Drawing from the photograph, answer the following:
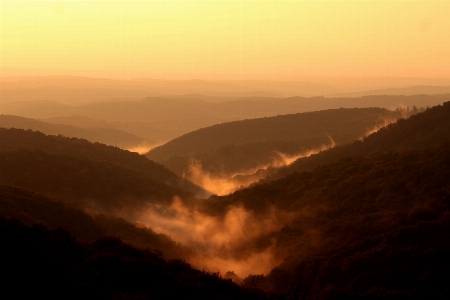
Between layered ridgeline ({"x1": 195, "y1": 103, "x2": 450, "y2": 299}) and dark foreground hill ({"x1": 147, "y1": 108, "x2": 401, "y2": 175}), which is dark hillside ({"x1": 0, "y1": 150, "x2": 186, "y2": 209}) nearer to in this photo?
layered ridgeline ({"x1": 195, "y1": 103, "x2": 450, "y2": 299})

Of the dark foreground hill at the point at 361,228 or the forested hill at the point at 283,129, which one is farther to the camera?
the forested hill at the point at 283,129

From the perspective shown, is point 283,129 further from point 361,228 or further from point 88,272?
point 88,272

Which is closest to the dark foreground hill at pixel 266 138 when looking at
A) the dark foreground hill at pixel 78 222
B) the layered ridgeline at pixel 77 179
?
the layered ridgeline at pixel 77 179

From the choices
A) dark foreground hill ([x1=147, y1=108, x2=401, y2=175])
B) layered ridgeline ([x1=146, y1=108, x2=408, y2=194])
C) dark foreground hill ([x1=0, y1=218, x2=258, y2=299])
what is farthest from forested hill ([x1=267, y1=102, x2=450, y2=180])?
dark foreground hill ([x1=0, y1=218, x2=258, y2=299])

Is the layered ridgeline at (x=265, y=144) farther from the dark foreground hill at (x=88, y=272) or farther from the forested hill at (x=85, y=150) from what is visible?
the dark foreground hill at (x=88, y=272)

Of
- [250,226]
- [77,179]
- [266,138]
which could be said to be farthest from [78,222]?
[266,138]

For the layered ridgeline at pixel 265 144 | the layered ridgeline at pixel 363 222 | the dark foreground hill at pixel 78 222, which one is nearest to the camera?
the layered ridgeline at pixel 363 222
